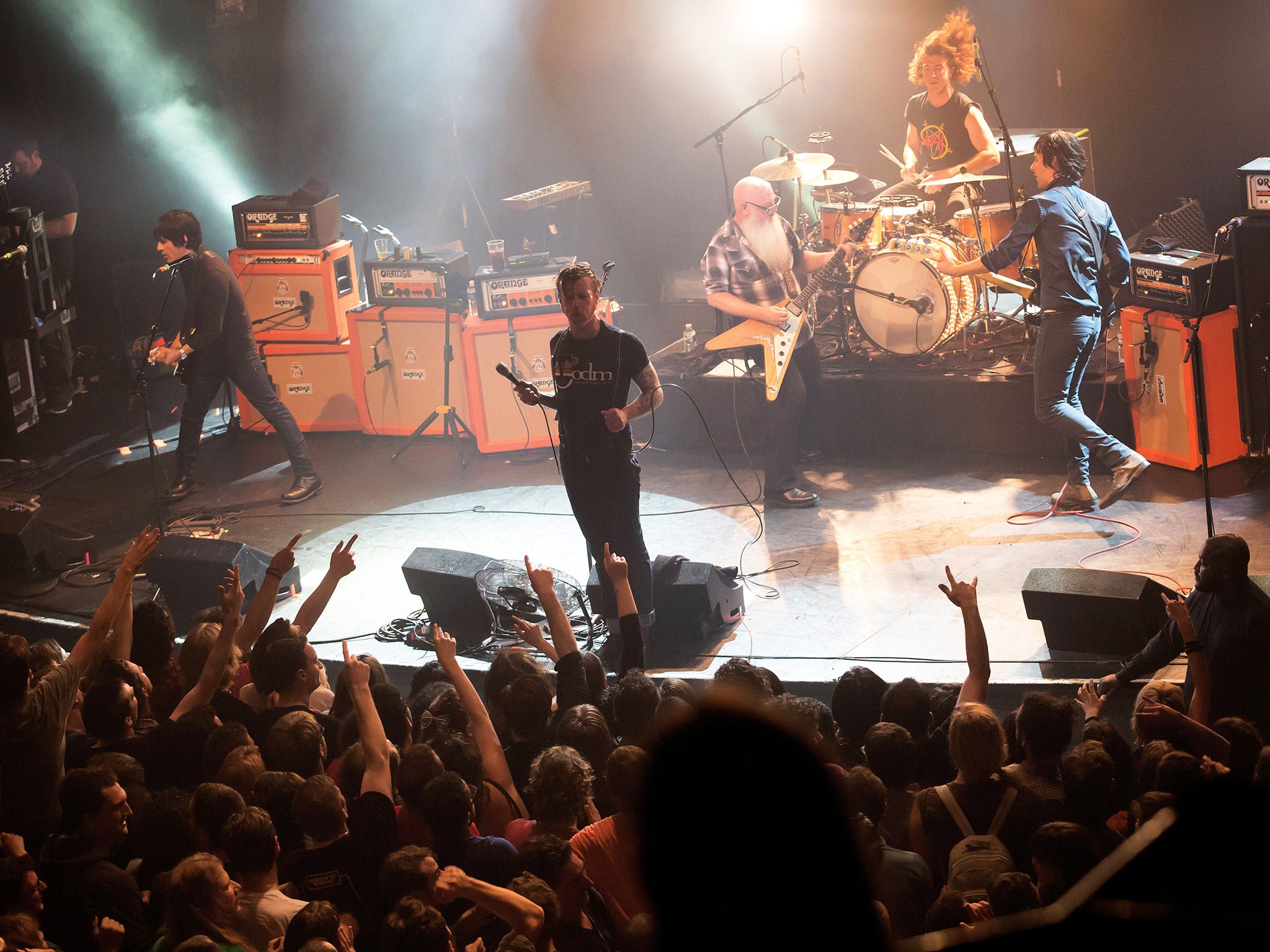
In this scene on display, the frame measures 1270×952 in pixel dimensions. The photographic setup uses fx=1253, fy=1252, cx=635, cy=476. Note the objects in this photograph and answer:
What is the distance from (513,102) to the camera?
41.7ft

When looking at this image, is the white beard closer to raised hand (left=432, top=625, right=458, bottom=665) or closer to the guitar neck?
the guitar neck

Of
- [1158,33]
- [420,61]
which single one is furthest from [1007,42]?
[420,61]

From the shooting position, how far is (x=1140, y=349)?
24.2 feet

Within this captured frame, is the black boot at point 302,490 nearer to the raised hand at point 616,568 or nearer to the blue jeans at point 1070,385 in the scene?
the raised hand at point 616,568

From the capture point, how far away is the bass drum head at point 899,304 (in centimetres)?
811

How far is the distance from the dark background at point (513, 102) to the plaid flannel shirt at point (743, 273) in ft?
13.9

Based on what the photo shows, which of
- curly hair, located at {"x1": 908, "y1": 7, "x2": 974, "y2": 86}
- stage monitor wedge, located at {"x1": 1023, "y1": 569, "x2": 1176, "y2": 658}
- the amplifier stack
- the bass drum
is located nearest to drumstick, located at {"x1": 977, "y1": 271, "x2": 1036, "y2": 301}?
the bass drum

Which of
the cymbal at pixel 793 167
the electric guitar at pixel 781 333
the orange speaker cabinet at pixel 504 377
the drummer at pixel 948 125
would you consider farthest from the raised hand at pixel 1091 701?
the orange speaker cabinet at pixel 504 377

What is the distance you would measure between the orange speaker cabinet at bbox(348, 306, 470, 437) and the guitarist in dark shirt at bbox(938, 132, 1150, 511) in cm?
418

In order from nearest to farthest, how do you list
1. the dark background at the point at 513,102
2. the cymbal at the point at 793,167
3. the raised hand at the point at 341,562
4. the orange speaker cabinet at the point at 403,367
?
the raised hand at the point at 341,562, the cymbal at the point at 793,167, the orange speaker cabinet at the point at 403,367, the dark background at the point at 513,102

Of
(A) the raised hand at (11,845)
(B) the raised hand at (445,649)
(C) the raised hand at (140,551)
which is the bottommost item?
(A) the raised hand at (11,845)

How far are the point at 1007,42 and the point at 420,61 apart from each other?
5626 millimetres

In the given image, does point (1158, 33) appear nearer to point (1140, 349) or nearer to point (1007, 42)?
point (1007, 42)

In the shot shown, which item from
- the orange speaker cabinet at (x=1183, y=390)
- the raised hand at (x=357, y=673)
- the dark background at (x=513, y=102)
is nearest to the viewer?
the raised hand at (x=357, y=673)
